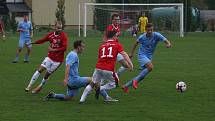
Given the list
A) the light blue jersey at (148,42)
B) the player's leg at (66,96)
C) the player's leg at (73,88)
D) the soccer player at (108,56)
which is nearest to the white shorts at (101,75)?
the soccer player at (108,56)

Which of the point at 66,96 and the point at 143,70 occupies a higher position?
the point at 143,70

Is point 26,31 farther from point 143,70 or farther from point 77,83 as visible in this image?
point 77,83

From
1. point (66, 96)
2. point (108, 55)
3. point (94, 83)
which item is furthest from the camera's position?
point (66, 96)

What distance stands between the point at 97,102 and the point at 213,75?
23.3ft

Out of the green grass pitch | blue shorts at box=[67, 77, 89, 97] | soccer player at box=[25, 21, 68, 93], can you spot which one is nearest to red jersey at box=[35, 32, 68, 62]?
soccer player at box=[25, 21, 68, 93]

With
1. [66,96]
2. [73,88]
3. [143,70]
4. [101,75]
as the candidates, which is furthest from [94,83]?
[143,70]

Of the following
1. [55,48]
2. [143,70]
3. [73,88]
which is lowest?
[73,88]

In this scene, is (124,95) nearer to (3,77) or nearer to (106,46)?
(106,46)

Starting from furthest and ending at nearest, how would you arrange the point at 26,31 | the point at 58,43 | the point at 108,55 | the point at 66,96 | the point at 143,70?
the point at 26,31
the point at 143,70
the point at 58,43
the point at 66,96
the point at 108,55

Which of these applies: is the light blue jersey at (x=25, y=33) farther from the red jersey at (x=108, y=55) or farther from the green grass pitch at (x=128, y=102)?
the red jersey at (x=108, y=55)


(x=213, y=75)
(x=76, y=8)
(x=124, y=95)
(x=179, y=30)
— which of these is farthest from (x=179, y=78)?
(x=76, y=8)

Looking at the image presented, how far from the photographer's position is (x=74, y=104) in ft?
42.8

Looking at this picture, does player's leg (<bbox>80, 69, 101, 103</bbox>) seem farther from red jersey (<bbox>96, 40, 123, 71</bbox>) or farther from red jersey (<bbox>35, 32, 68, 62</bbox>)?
red jersey (<bbox>35, 32, 68, 62</bbox>)

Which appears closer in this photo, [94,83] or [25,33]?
[94,83]
